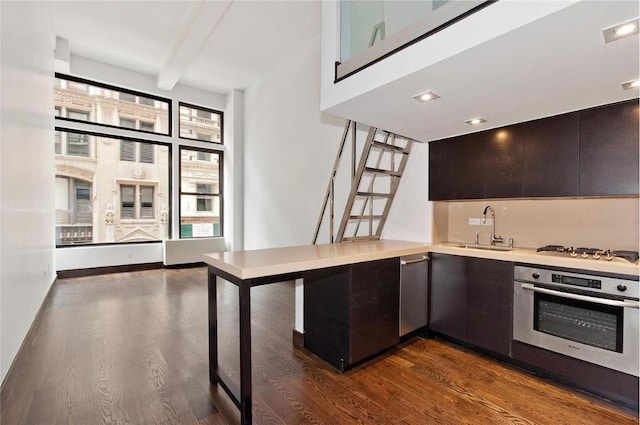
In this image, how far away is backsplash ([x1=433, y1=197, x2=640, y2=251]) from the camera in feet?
7.82

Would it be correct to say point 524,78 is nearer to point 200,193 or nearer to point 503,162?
point 503,162

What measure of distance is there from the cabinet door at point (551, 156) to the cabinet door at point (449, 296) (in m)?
0.86

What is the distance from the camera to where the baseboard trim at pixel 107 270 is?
18.9 feet

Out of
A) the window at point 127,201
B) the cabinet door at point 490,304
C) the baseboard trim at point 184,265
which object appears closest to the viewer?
the cabinet door at point 490,304

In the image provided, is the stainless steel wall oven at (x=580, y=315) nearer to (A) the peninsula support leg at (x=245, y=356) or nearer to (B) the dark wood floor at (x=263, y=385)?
(B) the dark wood floor at (x=263, y=385)

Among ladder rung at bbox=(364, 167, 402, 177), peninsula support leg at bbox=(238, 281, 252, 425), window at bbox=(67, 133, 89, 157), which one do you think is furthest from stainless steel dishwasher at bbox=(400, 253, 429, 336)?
window at bbox=(67, 133, 89, 157)

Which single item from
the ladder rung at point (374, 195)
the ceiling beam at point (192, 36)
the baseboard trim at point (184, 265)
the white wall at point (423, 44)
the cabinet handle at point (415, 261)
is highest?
the ceiling beam at point (192, 36)

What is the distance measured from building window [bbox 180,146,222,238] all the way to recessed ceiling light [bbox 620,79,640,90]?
7195 mm

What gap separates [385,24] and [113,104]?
20.7 feet

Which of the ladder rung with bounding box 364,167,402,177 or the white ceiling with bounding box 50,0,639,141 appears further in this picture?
the ladder rung with bounding box 364,167,402,177

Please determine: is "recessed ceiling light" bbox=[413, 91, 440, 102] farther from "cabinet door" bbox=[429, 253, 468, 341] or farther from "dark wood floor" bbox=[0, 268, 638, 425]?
"dark wood floor" bbox=[0, 268, 638, 425]

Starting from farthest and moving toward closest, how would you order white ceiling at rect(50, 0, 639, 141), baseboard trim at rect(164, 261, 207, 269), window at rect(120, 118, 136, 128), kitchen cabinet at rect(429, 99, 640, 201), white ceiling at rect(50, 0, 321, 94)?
baseboard trim at rect(164, 261, 207, 269), window at rect(120, 118, 136, 128), white ceiling at rect(50, 0, 321, 94), kitchen cabinet at rect(429, 99, 640, 201), white ceiling at rect(50, 0, 639, 141)

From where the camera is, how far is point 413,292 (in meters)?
2.88

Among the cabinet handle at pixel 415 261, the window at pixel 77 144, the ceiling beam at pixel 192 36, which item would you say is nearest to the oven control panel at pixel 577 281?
the cabinet handle at pixel 415 261
